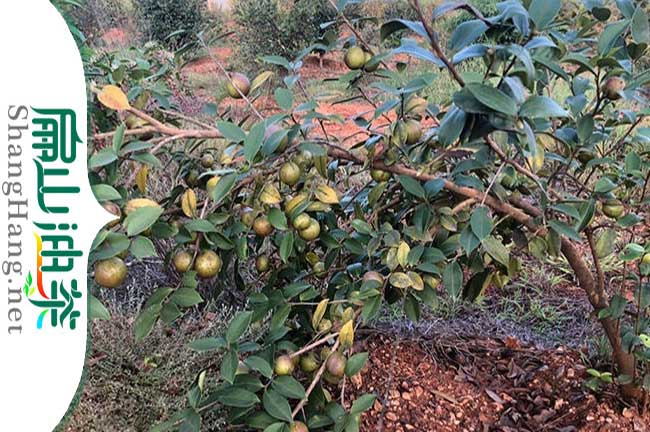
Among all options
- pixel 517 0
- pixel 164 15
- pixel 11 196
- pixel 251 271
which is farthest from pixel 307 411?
pixel 164 15

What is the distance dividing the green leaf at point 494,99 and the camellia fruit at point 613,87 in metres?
0.37

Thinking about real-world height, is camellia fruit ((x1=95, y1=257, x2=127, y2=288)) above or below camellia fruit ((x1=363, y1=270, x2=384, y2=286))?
above

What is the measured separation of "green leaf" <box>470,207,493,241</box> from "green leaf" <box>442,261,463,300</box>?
0.13 meters

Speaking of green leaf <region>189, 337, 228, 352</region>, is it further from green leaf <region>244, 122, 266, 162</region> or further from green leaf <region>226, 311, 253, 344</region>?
green leaf <region>244, 122, 266, 162</region>

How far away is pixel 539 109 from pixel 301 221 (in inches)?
15.6

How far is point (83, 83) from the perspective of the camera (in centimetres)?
90

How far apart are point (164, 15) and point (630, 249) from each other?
758 centimetres

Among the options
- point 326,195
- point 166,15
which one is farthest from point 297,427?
point 166,15

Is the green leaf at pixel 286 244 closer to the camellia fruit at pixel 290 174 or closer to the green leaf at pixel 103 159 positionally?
the camellia fruit at pixel 290 174

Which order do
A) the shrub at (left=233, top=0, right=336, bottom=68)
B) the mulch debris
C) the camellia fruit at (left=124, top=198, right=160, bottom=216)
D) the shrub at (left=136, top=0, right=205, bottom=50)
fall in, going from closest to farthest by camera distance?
the camellia fruit at (left=124, top=198, right=160, bottom=216) < the mulch debris < the shrub at (left=233, top=0, right=336, bottom=68) < the shrub at (left=136, top=0, right=205, bottom=50)

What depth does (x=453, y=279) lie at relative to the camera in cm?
108

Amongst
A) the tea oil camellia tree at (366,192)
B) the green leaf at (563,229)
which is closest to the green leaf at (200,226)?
the tea oil camellia tree at (366,192)

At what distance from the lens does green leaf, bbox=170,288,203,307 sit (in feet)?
3.20

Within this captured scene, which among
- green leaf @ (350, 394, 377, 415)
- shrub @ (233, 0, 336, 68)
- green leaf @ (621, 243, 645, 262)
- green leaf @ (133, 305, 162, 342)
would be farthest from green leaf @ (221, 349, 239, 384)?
shrub @ (233, 0, 336, 68)
